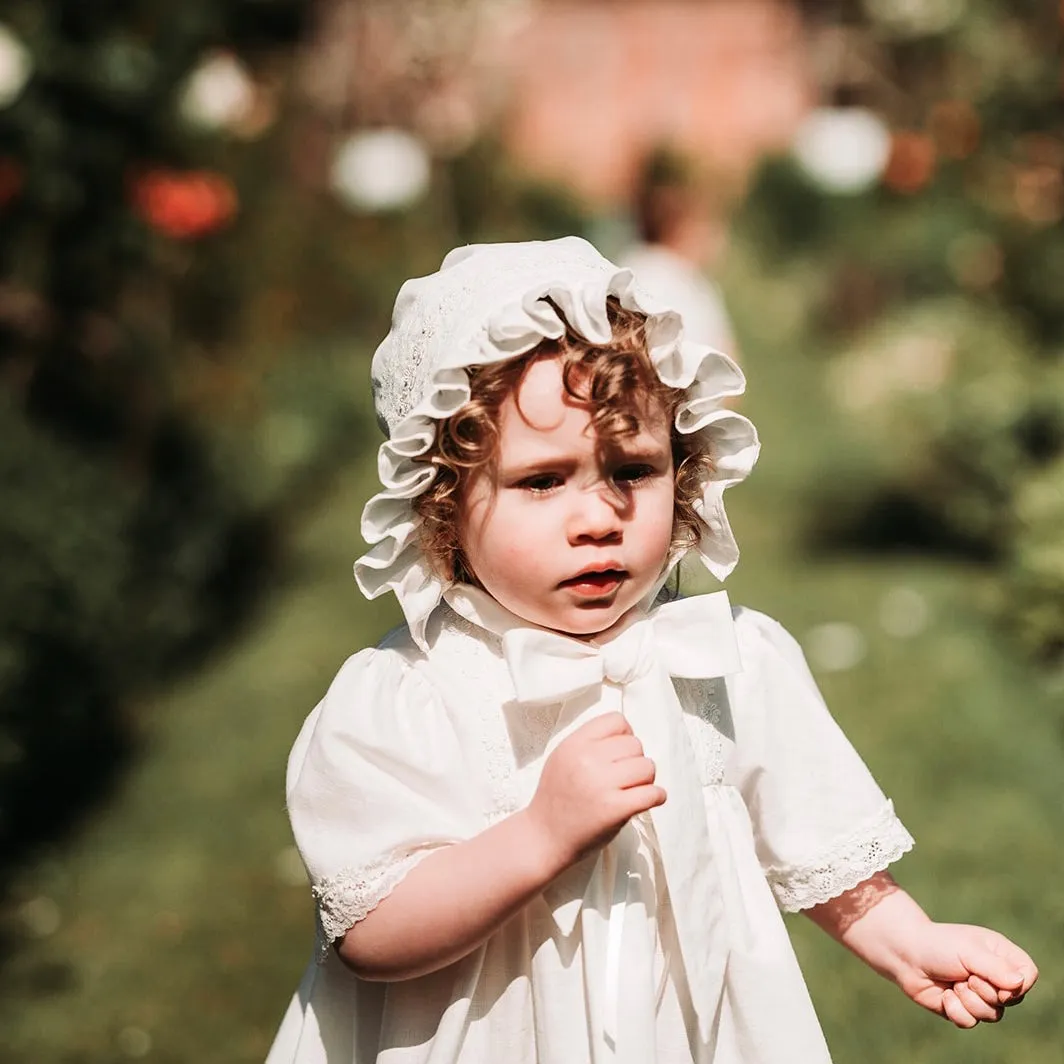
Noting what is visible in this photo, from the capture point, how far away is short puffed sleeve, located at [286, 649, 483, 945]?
5.83 feet

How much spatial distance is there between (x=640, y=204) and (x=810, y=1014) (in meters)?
5.50

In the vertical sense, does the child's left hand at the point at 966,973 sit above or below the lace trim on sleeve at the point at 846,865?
below

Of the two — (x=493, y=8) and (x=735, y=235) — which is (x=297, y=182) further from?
(x=735, y=235)

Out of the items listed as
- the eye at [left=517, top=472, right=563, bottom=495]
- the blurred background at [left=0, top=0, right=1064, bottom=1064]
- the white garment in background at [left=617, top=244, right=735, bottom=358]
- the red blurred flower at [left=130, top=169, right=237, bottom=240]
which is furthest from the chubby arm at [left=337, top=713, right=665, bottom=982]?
the red blurred flower at [left=130, top=169, right=237, bottom=240]

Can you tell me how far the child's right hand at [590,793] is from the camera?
65.8 inches

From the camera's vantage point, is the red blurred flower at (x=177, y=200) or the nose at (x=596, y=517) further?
the red blurred flower at (x=177, y=200)

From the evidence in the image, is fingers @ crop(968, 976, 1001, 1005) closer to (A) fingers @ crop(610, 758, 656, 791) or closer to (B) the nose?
(A) fingers @ crop(610, 758, 656, 791)

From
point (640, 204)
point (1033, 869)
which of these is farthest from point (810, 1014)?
point (640, 204)

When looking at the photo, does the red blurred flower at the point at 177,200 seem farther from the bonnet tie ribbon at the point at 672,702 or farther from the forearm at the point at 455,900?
the forearm at the point at 455,900

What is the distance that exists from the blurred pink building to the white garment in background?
32.6ft

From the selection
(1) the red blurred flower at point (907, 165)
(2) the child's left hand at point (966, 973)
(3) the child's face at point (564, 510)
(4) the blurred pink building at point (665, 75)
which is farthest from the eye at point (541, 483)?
(4) the blurred pink building at point (665, 75)

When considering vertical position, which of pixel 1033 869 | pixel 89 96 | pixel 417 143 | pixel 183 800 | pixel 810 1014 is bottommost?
pixel 810 1014

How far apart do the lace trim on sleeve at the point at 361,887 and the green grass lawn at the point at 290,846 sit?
1.80 m

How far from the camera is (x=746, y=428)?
6.43ft
